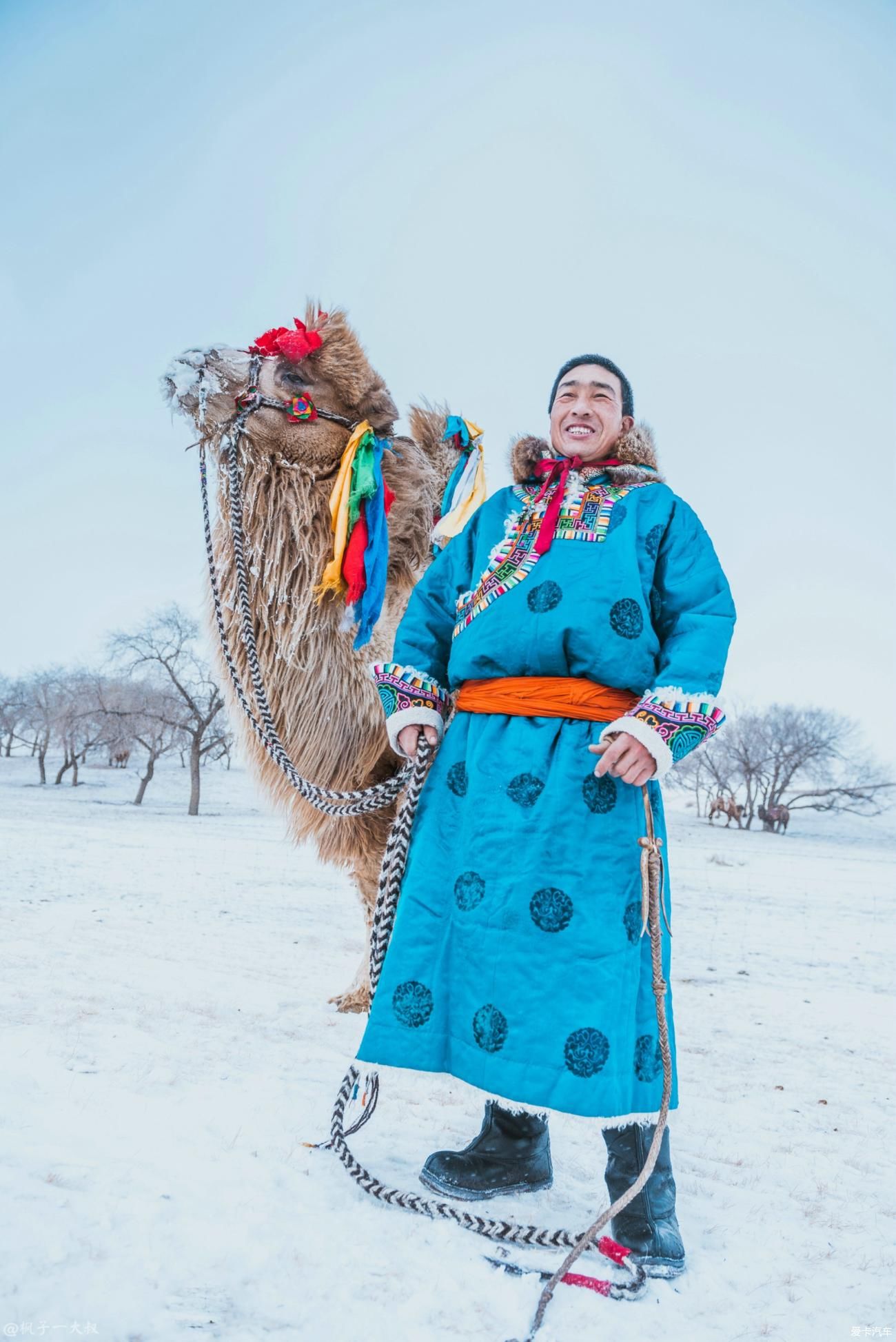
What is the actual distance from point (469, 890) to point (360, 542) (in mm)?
1659

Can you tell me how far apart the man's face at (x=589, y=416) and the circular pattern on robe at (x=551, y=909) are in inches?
42.0

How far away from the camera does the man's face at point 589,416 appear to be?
2.02 meters

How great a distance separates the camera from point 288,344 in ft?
10.8

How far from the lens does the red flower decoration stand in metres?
3.30

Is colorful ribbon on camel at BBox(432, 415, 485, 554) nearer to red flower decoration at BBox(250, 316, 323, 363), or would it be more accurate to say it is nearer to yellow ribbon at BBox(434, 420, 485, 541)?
yellow ribbon at BBox(434, 420, 485, 541)

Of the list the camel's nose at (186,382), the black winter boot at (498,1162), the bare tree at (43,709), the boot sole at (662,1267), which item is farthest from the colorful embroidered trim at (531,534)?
the bare tree at (43,709)

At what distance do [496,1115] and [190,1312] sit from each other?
2.68ft

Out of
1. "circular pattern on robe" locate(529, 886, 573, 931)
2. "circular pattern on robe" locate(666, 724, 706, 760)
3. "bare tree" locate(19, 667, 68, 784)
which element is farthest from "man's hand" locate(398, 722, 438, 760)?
"bare tree" locate(19, 667, 68, 784)

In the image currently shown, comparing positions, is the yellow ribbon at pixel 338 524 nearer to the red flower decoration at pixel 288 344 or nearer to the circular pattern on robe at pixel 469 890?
the red flower decoration at pixel 288 344

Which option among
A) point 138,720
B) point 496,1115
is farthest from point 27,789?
point 496,1115

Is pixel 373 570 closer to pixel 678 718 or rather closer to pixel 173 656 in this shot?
pixel 678 718

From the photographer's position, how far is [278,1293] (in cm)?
133

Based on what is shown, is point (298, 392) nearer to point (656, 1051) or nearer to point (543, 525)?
point (543, 525)

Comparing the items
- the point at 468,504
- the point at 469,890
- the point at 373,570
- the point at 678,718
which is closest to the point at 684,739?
the point at 678,718
